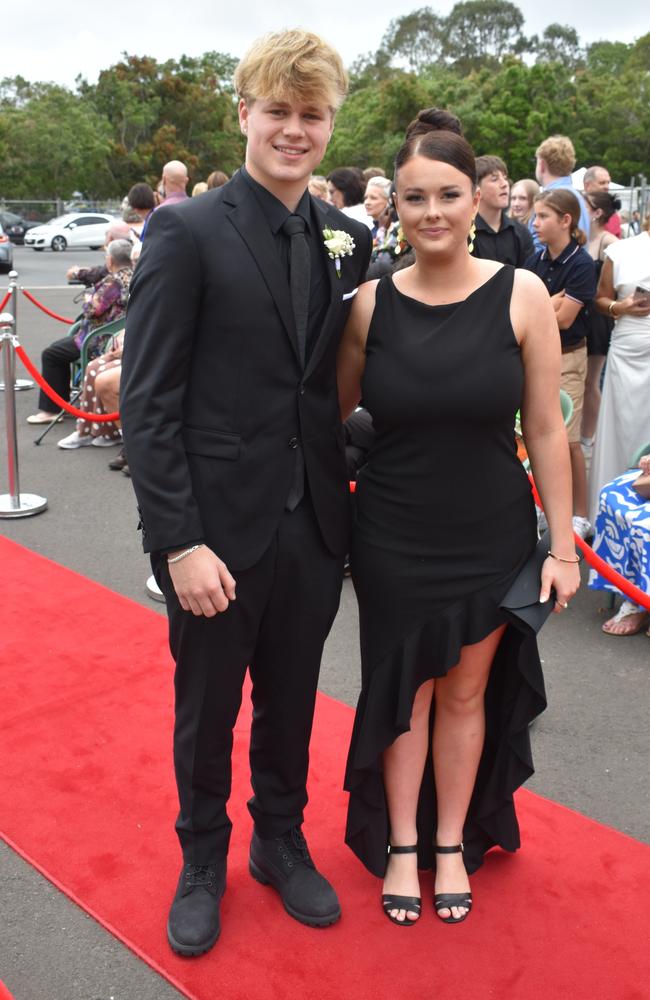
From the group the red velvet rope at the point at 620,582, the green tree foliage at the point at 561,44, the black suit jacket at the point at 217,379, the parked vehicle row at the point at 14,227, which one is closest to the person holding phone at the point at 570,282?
the red velvet rope at the point at 620,582

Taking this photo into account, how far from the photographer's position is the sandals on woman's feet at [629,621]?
4.55 m

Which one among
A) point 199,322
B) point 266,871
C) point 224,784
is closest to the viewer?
point 199,322

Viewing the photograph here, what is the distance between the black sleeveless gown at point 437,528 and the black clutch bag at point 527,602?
0.10 ft

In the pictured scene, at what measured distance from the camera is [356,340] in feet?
7.99

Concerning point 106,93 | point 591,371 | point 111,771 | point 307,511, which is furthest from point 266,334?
point 106,93

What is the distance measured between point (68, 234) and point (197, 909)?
32367 mm

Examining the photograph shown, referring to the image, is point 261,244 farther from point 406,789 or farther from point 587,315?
point 587,315

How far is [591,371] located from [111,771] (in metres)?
5.00

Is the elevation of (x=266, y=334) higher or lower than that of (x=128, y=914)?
higher

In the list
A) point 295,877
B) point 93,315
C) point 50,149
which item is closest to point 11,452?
point 93,315


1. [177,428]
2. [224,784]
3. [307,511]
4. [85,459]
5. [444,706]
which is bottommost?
[85,459]

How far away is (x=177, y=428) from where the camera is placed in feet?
7.06

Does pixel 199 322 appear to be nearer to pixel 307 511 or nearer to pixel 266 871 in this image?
pixel 307 511

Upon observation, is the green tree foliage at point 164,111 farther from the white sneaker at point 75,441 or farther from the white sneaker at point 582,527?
the white sneaker at point 582,527
